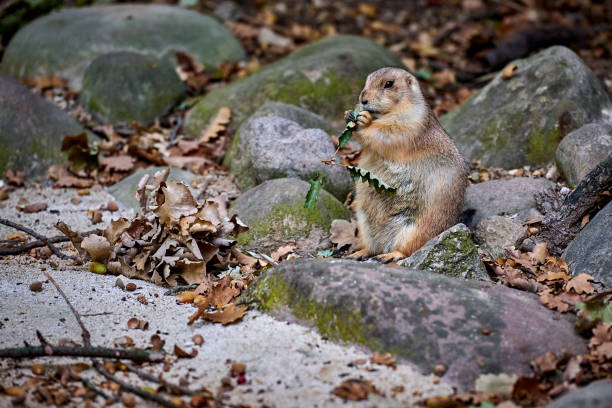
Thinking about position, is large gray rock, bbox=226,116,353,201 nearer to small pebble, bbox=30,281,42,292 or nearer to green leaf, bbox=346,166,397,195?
green leaf, bbox=346,166,397,195

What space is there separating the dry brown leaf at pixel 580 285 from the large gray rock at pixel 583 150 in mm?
1703

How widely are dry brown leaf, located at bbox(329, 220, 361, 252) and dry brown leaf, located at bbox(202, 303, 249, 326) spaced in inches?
76.0

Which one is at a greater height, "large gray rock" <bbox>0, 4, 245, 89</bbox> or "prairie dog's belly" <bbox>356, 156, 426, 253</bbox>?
"prairie dog's belly" <bbox>356, 156, 426, 253</bbox>

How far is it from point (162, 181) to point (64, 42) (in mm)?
5652

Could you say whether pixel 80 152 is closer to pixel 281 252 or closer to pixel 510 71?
pixel 281 252

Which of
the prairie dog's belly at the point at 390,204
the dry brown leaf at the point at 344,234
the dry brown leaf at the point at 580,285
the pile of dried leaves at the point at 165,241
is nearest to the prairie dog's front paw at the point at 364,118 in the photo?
the prairie dog's belly at the point at 390,204

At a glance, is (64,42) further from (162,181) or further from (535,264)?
(535,264)

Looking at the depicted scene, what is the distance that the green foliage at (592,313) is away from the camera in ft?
14.6

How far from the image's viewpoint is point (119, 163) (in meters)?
8.21

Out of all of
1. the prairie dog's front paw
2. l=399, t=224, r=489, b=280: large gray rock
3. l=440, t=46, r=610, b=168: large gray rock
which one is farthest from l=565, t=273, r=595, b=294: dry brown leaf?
l=440, t=46, r=610, b=168: large gray rock

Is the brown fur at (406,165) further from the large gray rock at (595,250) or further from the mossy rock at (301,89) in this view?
the mossy rock at (301,89)

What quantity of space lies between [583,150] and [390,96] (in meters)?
2.09

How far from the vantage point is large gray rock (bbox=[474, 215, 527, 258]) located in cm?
634

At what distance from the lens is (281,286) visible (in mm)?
4898
